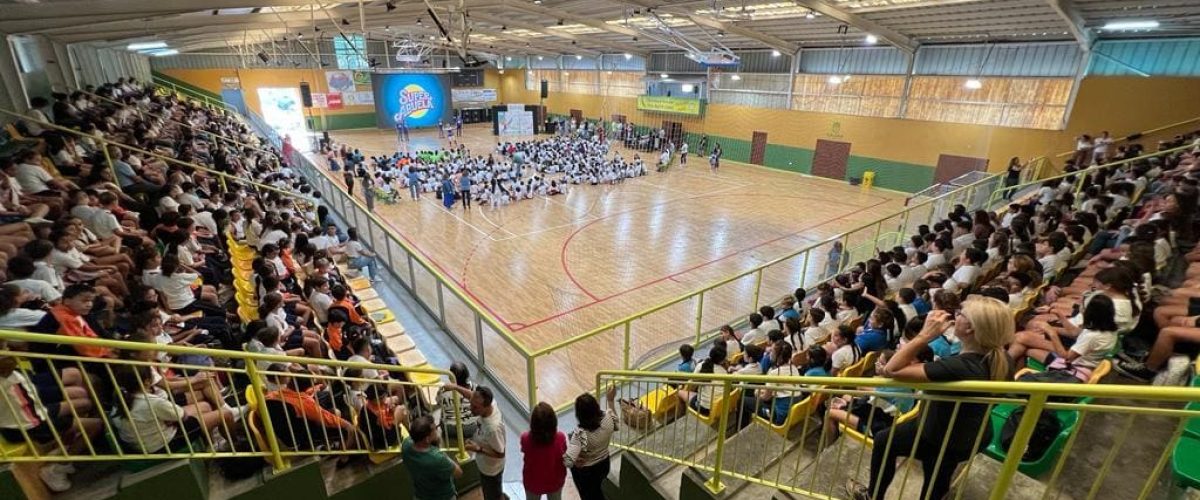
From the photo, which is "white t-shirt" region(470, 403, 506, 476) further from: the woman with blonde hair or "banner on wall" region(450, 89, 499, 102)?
"banner on wall" region(450, 89, 499, 102)

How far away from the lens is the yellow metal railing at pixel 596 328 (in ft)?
21.3

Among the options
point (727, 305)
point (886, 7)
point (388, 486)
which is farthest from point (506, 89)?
point (388, 486)

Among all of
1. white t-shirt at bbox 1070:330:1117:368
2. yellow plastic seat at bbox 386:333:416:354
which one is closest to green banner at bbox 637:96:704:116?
yellow plastic seat at bbox 386:333:416:354

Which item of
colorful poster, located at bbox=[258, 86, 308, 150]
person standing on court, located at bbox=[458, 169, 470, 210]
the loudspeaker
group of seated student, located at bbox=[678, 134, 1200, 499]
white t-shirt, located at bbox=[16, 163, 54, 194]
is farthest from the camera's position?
colorful poster, located at bbox=[258, 86, 308, 150]

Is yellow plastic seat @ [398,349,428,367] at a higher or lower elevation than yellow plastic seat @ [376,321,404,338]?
lower

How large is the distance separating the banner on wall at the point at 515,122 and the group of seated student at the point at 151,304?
30036 millimetres

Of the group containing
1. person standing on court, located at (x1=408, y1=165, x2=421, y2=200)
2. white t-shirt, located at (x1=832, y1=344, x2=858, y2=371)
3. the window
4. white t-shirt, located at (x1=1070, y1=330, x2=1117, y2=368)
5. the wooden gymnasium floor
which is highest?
the window

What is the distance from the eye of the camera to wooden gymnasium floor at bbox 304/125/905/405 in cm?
927

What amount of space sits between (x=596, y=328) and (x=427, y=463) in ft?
21.4

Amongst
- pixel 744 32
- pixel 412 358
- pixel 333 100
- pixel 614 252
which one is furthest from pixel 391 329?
pixel 333 100

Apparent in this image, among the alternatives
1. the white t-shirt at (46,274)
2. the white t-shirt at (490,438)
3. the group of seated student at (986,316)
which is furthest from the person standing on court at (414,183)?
the white t-shirt at (490,438)

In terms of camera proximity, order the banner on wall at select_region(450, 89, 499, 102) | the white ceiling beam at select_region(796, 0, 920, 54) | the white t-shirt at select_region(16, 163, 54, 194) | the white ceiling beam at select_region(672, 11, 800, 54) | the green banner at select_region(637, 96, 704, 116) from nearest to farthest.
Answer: the white t-shirt at select_region(16, 163, 54, 194), the white ceiling beam at select_region(796, 0, 920, 54), the white ceiling beam at select_region(672, 11, 800, 54), the green banner at select_region(637, 96, 704, 116), the banner on wall at select_region(450, 89, 499, 102)

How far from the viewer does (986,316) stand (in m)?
2.27

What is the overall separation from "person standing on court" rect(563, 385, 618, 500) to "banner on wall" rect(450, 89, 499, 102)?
1706 inches
